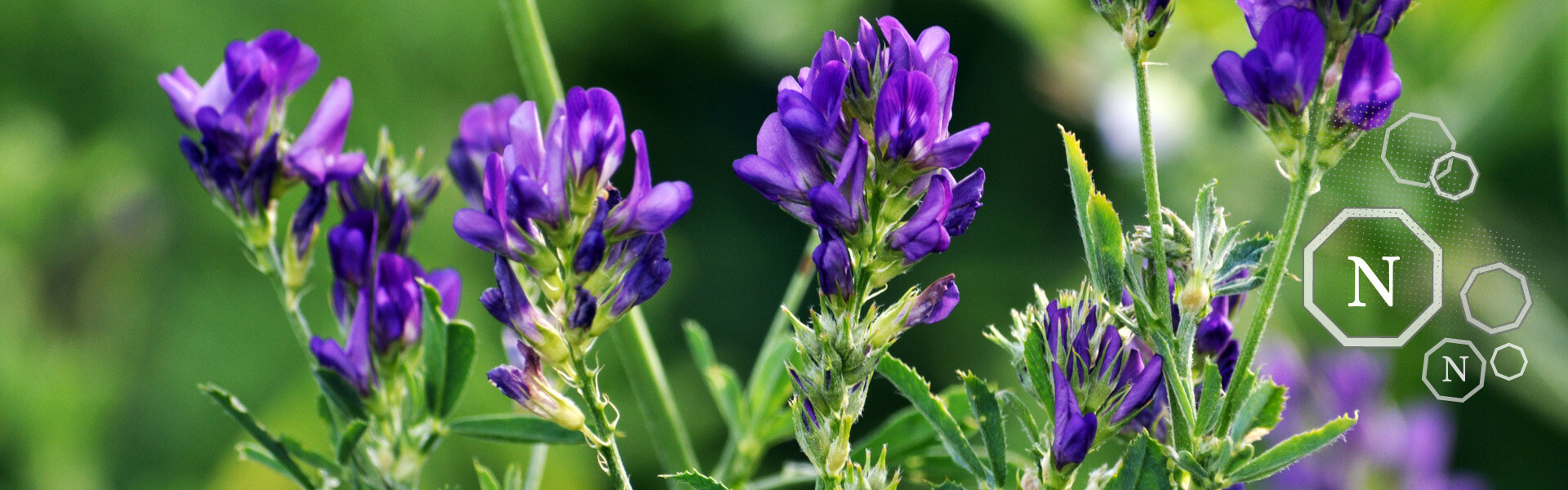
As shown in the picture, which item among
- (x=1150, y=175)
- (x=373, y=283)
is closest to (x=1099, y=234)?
(x=1150, y=175)

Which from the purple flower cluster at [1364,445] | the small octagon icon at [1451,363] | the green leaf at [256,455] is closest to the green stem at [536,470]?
the green leaf at [256,455]

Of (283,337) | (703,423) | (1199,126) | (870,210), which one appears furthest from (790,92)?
(703,423)

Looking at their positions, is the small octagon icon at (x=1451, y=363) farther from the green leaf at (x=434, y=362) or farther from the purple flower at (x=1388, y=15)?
the green leaf at (x=434, y=362)

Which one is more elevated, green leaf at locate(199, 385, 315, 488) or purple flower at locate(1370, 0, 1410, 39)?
purple flower at locate(1370, 0, 1410, 39)

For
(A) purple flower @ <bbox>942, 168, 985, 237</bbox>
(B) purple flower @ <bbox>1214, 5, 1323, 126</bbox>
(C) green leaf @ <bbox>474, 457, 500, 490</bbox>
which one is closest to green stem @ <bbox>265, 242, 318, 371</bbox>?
(C) green leaf @ <bbox>474, 457, 500, 490</bbox>

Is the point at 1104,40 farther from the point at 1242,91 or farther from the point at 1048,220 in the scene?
the point at 1242,91

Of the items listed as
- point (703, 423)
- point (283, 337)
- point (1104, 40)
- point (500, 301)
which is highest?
point (1104, 40)

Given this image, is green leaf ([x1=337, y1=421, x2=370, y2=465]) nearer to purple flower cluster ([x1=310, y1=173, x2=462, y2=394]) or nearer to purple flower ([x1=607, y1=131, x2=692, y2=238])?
purple flower cluster ([x1=310, y1=173, x2=462, y2=394])
